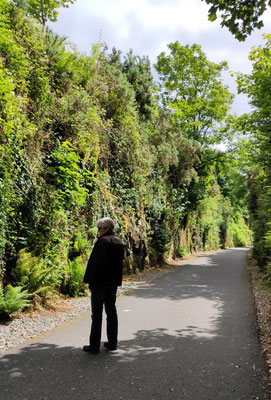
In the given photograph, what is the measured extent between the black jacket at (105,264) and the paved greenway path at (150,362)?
1090 mm

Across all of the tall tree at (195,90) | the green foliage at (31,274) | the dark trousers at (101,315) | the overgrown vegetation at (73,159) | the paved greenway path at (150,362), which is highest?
the tall tree at (195,90)

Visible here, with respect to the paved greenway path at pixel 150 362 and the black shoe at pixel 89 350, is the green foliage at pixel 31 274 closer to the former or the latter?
the paved greenway path at pixel 150 362

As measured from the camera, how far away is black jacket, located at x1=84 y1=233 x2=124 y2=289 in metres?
4.94

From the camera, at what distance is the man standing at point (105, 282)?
4855mm

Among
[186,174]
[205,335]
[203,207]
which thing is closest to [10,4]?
[205,335]

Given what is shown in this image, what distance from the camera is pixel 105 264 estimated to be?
195 inches

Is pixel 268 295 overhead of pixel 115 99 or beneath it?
beneath

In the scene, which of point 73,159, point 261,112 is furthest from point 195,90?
point 73,159

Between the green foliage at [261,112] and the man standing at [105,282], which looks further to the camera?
the green foliage at [261,112]

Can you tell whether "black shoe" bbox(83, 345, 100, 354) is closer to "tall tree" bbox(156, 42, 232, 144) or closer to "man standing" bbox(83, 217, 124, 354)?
"man standing" bbox(83, 217, 124, 354)

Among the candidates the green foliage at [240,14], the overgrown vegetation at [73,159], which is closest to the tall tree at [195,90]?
the overgrown vegetation at [73,159]

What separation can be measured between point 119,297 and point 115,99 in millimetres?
7827

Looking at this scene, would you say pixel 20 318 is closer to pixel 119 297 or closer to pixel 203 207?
pixel 119 297

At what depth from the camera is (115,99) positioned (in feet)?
41.1
